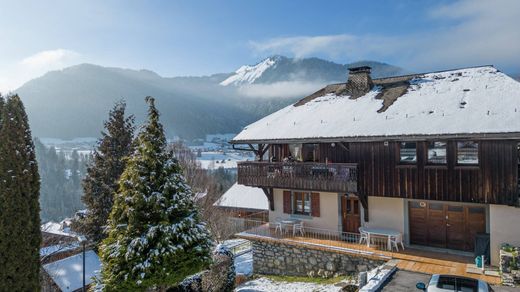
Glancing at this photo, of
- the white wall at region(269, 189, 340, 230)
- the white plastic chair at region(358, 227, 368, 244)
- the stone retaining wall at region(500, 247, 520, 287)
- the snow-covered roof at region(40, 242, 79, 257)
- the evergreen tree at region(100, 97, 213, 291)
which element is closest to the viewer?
the evergreen tree at region(100, 97, 213, 291)

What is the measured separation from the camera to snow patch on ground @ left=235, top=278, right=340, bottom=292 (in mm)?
15897

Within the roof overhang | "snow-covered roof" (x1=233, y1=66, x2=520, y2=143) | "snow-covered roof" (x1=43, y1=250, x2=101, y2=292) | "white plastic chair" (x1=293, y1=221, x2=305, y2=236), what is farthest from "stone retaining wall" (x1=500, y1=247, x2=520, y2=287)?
"snow-covered roof" (x1=43, y1=250, x2=101, y2=292)

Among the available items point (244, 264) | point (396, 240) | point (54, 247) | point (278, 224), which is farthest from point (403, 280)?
point (54, 247)

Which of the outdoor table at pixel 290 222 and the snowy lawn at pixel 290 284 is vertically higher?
the outdoor table at pixel 290 222

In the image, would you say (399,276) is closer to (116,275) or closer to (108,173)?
(116,275)

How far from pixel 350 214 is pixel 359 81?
25.9 ft

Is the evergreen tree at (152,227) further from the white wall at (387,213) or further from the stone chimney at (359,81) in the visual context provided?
the stone chimney at (359,81)

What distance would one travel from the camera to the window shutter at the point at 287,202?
67.5ft

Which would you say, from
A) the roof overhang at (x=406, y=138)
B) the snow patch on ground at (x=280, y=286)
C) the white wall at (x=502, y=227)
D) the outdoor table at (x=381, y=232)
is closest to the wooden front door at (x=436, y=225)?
the outdoor table at (x=381, y=232)

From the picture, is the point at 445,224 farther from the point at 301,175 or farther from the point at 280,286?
the point at 280,286

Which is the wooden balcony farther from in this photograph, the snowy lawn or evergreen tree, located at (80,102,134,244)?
evergreen tree, located at (80,102,134,244)

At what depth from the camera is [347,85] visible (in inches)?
846

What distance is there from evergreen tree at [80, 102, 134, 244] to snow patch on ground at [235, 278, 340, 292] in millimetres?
10481

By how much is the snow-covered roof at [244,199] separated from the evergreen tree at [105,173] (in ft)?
45.0
